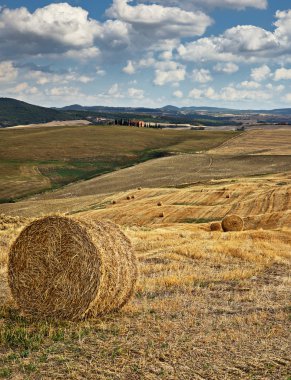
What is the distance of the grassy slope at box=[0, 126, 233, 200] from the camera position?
90088mm

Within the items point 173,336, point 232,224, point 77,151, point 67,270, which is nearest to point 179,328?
point 173,336

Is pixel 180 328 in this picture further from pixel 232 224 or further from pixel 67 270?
pixel 232 224

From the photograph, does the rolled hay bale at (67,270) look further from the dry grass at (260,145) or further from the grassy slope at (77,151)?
the dry grass at (260,145)

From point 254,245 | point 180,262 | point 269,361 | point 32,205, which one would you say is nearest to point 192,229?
point 254,245

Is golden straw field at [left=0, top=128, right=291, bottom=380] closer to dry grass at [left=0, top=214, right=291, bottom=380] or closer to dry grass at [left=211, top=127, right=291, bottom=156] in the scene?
dry grass at [left=0, top=214, right=291, bottom=380]

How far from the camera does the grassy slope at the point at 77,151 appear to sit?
90.1 metres

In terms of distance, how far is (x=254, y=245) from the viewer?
2320cm

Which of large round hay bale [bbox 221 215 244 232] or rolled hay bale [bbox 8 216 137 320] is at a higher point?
rolled hay bale [bbox 8 216 137 320]

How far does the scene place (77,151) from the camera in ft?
388

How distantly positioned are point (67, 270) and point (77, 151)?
108744 mm

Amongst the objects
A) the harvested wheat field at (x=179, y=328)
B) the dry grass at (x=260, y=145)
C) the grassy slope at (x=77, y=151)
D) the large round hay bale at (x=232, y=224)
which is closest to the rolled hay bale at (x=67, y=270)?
the harvested wheat field at (x=179, y=328)

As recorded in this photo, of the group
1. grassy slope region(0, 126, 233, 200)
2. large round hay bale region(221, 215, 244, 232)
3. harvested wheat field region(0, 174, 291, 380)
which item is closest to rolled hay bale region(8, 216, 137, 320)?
harvested wheat field region(0, 174, 291, 380)

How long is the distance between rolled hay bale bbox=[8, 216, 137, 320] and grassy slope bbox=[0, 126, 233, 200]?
65362 mm

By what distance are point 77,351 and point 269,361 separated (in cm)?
371
